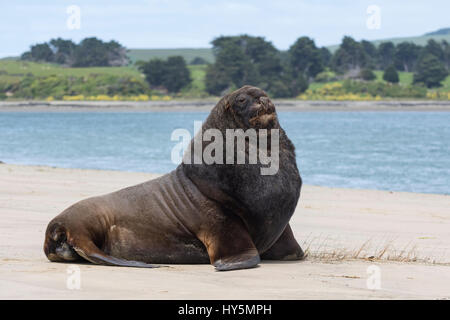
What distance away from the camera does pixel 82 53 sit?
132500mm

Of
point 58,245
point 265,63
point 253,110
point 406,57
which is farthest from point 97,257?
point 406,57

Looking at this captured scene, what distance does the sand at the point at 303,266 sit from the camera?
4859mm

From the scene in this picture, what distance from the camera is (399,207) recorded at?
39.2ft

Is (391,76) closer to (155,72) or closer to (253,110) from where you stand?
(155,72)

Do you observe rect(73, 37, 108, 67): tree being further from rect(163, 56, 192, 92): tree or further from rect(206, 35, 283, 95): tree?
rect(206, 35, 283, 95): tree

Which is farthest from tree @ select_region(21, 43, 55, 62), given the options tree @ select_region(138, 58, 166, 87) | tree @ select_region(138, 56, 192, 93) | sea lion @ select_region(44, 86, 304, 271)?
sea lion @ select_region(44, 86, 304, 271)

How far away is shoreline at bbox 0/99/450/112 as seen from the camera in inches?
3760

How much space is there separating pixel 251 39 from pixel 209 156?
4499 inches

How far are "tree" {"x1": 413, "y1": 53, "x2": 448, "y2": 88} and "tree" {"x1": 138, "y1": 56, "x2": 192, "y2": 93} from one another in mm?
33185

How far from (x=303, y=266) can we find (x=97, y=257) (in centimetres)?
159

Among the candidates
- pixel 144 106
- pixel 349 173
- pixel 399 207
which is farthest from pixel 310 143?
pixel 144 106
